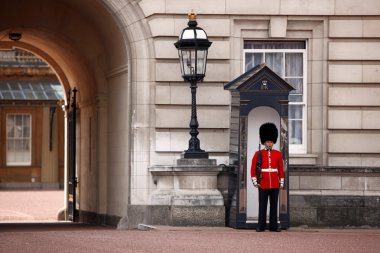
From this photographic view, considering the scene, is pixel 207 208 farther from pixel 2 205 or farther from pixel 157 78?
pixel 2 205

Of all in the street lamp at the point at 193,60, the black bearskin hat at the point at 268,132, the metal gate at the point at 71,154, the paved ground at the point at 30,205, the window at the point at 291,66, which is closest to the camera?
the black bearskin hat at the point at 268,132

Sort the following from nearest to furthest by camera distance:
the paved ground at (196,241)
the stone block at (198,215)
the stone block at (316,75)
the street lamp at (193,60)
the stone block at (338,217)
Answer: the paved ground at (196,241) < the stone block at (198,215) < the street lamp at (193,60) < the stone block at (338,217) < the stone block at (316,75)

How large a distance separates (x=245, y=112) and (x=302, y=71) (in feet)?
6.54

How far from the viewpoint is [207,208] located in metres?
18.4

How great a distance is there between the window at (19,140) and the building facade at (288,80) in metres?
27.8

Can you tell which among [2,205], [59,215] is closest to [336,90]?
[59,215]

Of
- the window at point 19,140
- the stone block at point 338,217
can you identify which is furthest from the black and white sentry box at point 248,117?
the window at point 19,140

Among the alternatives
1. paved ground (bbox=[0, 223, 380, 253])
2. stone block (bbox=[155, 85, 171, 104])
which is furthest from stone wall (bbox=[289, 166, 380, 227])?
stone block (bbox=[155, 85, 171, 104])

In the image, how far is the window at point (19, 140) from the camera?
4766 centimetres

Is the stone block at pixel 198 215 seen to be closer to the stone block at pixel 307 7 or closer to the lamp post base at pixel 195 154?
the lamp post base at pixel 195 154

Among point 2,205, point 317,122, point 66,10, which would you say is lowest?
point 2,205

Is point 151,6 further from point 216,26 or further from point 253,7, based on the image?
point 253,7

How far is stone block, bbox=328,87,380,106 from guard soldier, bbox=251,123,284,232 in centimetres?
201

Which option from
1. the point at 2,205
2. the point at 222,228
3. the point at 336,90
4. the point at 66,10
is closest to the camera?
the point at 222,228
